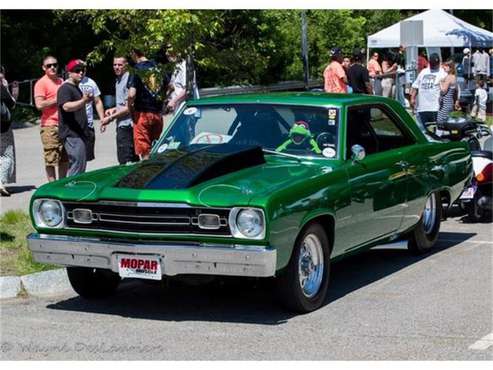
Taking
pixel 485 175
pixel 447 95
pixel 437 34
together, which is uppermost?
pixel 437 34

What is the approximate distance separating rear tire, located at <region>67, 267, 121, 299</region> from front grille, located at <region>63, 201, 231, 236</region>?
0.56m

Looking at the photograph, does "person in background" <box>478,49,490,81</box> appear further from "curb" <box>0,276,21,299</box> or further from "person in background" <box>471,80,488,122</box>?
"curb" <box>0,276,21,299</box>

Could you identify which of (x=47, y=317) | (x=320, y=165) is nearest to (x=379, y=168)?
(x=320, y=165)

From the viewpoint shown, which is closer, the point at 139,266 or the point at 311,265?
the point at 139,266

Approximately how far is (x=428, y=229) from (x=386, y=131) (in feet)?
3.99

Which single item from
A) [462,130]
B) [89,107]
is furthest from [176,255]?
[89,107]

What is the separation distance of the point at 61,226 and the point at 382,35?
74.9 feet

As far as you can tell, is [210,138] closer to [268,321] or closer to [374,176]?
[374,176]

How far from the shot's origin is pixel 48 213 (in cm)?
745

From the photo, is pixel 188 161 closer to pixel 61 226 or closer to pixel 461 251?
pixel 61 226

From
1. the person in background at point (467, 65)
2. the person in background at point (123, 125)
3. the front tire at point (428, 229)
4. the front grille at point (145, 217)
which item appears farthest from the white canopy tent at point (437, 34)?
the front grille at point (145, 217)

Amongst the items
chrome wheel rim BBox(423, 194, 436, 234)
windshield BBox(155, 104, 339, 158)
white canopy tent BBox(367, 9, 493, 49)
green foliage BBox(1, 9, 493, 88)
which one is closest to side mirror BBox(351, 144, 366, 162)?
windshield BBox(155, 104, 339, 158)

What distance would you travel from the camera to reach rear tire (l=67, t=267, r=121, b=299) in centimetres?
775

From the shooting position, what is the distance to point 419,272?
28.7ft
